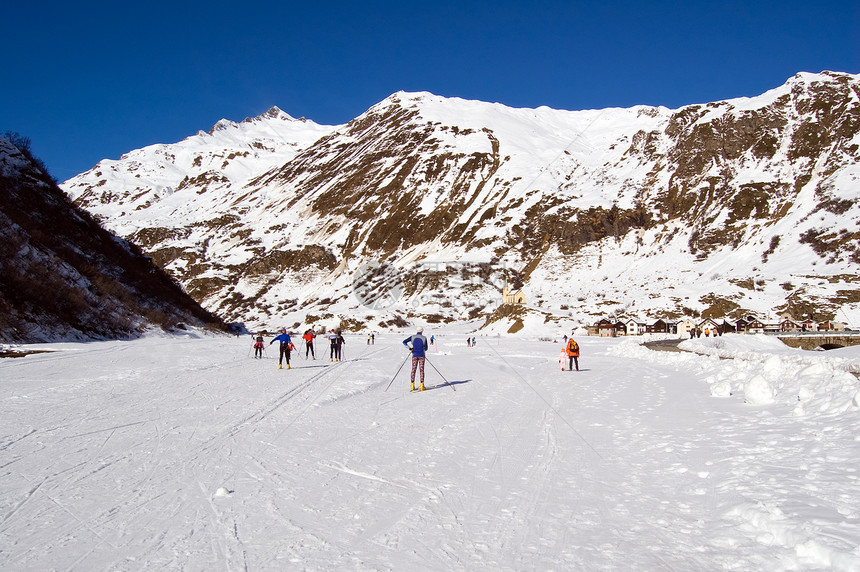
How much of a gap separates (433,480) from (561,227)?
10607 cm

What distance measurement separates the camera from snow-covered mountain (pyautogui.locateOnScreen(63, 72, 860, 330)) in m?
75.8

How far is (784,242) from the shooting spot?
78.5 metres

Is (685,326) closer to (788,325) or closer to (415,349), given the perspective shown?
(788,325)

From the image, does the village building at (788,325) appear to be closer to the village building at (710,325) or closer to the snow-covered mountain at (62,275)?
the village building at (710,325)

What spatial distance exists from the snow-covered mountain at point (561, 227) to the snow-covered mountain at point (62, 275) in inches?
1836

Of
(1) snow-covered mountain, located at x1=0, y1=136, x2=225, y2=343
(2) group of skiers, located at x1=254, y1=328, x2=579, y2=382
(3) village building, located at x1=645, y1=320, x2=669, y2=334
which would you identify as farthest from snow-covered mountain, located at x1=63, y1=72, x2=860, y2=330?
(2) group of skiers, located at x1=254, y1=328, x2=579, y2=382

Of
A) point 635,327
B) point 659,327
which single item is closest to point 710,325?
point 659,327

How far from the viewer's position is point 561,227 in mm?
108062

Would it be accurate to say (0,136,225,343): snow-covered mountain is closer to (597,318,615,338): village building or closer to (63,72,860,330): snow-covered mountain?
(597,318,615,338): village building

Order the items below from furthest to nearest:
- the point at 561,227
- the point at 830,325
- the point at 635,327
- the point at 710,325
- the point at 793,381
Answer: the point at 561,227 → the point at 635,327 → the point at 710,325 → the point at 830,325 → the point at 793,381

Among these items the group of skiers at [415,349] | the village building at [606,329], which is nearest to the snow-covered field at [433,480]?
the group of skiers at [415,349]

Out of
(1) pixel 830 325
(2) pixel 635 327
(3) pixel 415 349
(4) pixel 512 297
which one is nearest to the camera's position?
(3) pixel 415 349

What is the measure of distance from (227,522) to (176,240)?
160 m

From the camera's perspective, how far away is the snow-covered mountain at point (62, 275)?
27188 millimetres
